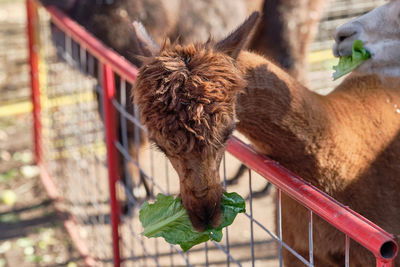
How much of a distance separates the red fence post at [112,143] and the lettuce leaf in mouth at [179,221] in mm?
1206

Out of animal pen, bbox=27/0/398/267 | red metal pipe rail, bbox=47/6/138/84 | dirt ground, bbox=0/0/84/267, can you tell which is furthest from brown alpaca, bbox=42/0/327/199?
dirt ground, bbox=0/0/84/267

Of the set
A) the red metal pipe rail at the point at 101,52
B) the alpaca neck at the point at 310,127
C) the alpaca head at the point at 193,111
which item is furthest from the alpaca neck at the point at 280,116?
the red metal pipe rail at the point at 101,52

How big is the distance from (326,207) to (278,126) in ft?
2.42

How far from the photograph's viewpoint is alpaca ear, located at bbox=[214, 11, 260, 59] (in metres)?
2.05

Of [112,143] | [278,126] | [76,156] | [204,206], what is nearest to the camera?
[204,206]

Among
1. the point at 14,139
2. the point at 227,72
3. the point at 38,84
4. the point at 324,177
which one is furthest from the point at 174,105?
the point at 14,139

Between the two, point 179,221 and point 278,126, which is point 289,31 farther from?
point 179,221

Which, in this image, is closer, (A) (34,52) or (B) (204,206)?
(B) (204,206)

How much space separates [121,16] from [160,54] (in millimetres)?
2484

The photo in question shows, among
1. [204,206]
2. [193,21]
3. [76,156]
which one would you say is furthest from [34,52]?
[204,206]

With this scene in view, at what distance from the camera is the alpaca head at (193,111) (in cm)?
181

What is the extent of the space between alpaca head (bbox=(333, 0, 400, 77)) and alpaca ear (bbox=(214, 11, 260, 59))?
0.69 m

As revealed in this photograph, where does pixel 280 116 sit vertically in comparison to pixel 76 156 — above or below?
above

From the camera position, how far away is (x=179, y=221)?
207 cm
